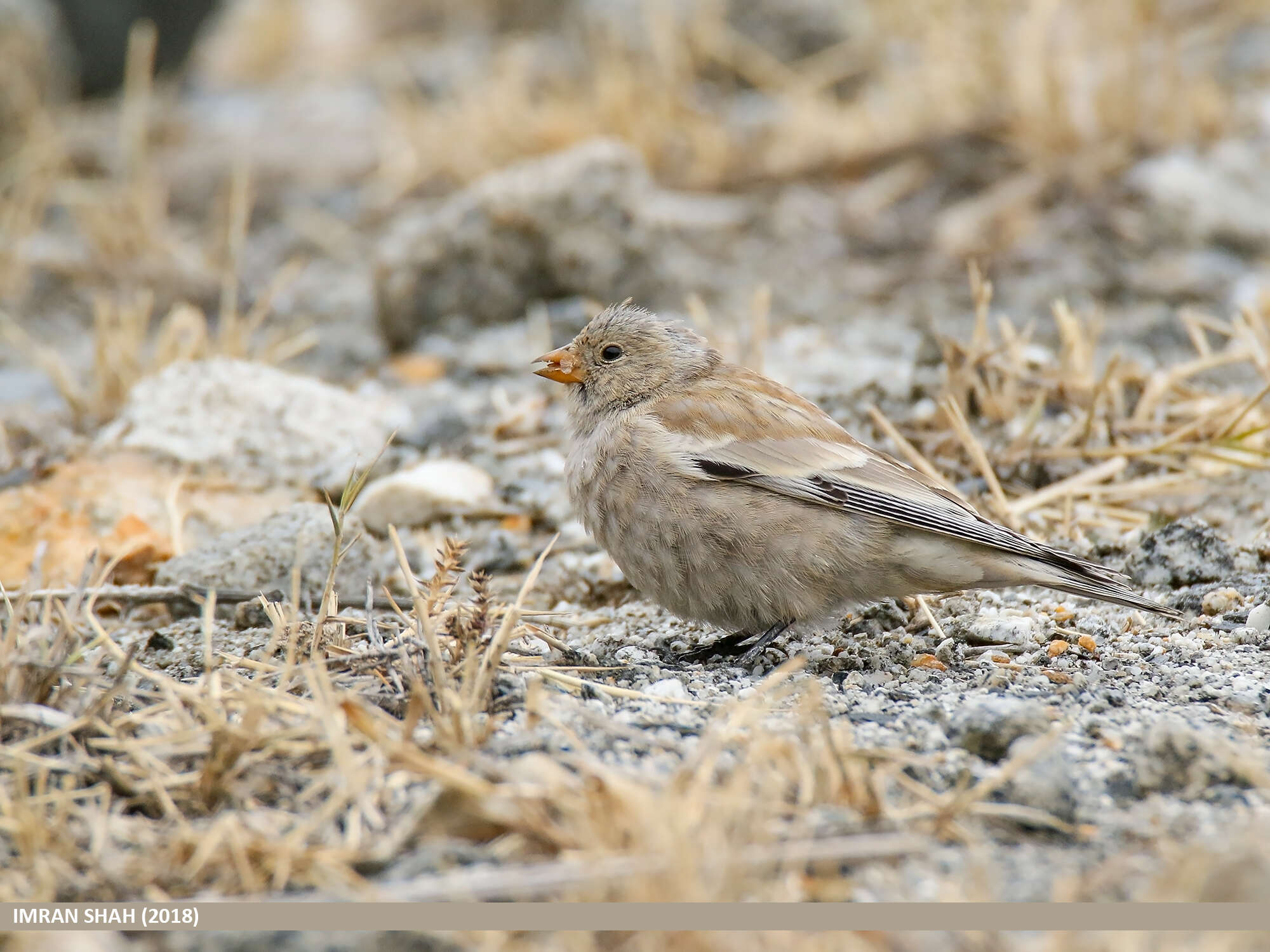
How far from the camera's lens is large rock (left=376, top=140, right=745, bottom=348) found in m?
5.83

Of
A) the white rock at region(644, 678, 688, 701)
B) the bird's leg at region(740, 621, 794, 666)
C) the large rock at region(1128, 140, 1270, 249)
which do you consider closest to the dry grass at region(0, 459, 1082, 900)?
the white rock at region(644, 678, 688, 701)

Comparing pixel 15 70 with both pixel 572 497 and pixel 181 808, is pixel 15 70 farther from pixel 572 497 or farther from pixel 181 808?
pixel 181 808

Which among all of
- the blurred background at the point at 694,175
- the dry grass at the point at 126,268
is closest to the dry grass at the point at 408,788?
the dry grass at the point at 126,268

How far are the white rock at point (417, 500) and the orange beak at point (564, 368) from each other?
63 centimetres

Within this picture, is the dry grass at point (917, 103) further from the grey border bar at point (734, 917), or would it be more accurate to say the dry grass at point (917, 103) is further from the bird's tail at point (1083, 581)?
the grey border bar at point (734, 917)

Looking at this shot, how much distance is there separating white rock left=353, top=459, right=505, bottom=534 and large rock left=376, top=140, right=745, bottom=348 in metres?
1.64

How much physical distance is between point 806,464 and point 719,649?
22.3 inches

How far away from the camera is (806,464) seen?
3.46m

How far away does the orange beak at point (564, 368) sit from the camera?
3996mm

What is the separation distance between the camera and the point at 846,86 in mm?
8898

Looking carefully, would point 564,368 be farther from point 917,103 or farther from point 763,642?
point 917,103

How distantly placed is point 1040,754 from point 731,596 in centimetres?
118

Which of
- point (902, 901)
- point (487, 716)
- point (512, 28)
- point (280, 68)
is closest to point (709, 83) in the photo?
point (512, 28)

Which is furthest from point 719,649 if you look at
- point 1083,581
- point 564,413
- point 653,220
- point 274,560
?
point 653,220
